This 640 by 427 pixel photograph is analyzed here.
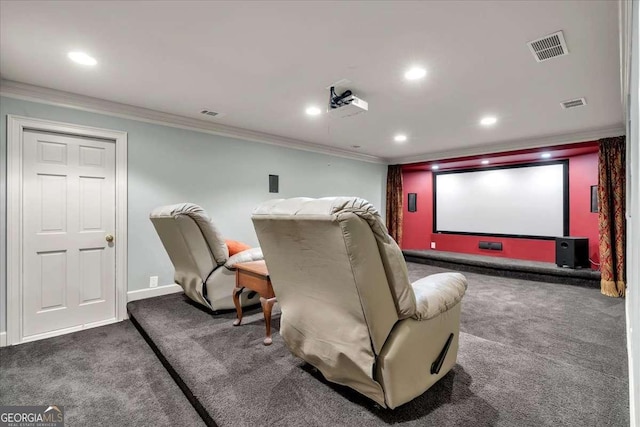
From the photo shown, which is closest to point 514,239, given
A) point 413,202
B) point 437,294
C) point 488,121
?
point 413,202

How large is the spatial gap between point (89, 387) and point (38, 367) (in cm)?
66

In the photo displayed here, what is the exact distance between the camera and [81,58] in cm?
234

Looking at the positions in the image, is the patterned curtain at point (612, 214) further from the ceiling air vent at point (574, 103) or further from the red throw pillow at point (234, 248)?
the red throw pillow at point (234, 248)

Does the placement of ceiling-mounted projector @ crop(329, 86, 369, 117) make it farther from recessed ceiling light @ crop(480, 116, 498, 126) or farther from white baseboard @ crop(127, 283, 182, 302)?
white baseboard @ crop(127, 283, 182, 302)

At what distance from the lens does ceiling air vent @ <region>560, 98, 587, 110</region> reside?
3168 millimetres

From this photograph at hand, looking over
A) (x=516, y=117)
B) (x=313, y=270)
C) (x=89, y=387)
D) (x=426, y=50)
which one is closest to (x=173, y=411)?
(x=89, y=387)

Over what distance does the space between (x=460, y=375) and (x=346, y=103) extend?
2.49 meters

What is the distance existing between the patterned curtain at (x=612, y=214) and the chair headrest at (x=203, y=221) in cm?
490

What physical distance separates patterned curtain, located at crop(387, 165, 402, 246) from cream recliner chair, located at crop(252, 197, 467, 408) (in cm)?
526

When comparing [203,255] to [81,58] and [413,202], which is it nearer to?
[81,58]

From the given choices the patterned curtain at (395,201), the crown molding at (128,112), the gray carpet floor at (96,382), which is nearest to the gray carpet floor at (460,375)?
the gray carpet floor at (96,382)

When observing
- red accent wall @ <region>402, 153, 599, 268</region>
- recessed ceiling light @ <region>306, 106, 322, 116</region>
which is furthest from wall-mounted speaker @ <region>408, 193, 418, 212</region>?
recessed ceiling light @ <region>306, 106, 322, 116</region>

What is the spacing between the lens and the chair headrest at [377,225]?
1251 mm

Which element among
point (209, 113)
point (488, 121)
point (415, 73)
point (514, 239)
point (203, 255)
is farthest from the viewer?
point (514, 239)
